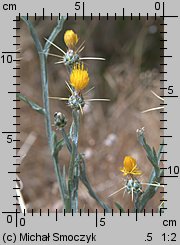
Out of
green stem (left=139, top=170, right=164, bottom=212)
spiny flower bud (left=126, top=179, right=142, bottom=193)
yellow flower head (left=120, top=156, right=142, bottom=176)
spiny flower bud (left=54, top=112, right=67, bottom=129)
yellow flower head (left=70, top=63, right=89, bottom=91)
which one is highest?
yellow flower head (left=70, top=63, right=89, bottom=91)

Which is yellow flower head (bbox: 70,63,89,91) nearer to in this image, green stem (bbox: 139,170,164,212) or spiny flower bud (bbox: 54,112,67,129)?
spiny flower bud (bbox: 54,112,67,129)

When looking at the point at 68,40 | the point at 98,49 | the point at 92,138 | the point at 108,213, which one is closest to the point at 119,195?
the point at 92,138

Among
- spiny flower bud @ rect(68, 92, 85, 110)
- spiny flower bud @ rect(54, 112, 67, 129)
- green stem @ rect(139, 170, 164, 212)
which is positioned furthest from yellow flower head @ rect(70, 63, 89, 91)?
green stem @ rect(139, 170, 164, 212)

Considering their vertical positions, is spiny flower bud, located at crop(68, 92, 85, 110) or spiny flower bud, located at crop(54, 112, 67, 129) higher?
spiny flower bud, located at crop(68, 92, 85, 110)

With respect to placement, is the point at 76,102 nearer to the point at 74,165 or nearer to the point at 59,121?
the point at 59,121

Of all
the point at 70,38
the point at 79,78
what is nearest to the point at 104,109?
the point at 70,38

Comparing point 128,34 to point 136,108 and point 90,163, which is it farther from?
point 90,163

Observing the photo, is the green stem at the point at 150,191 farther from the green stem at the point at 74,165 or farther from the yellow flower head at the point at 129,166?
the green stem at the point at 74,165

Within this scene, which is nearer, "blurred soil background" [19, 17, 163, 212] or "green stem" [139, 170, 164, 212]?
"green stem" [139, 170, 164, 212]
